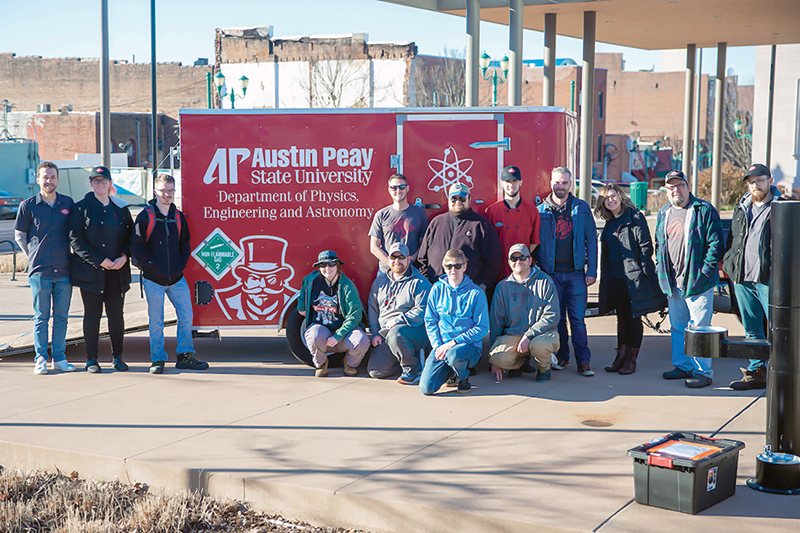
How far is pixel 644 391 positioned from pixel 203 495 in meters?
4.18

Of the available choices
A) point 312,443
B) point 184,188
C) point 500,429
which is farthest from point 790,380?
point 184,188

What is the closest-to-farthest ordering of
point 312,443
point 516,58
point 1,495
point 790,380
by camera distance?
point 790,380
point 1,495
point 312,443
point 516,58

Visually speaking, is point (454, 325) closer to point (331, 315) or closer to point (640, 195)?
point (331, 315)

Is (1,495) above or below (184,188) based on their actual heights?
below

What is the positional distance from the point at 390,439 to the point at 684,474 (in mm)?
2231

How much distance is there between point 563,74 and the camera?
7075 centimetres

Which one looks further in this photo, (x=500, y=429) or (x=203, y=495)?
(x=500, y=429)

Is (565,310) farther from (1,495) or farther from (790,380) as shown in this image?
(1,495)

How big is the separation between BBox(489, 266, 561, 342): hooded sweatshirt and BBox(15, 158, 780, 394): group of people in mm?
13

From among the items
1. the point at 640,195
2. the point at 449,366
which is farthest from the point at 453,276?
the point at 640,195

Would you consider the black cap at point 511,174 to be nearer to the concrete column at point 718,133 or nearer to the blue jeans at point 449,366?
the blue jeans at point 449,366

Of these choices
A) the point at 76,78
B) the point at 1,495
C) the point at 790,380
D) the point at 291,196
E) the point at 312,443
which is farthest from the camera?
the point at 76,78

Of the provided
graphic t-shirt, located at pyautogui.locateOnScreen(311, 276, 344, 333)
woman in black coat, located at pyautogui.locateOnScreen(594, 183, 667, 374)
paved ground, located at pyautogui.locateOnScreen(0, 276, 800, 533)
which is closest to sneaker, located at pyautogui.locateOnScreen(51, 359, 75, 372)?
paved ground, located at pyautogui.locateOnScreen(0, 276, 800, 533)

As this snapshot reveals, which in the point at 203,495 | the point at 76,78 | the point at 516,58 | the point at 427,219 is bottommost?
the point at 203,495
